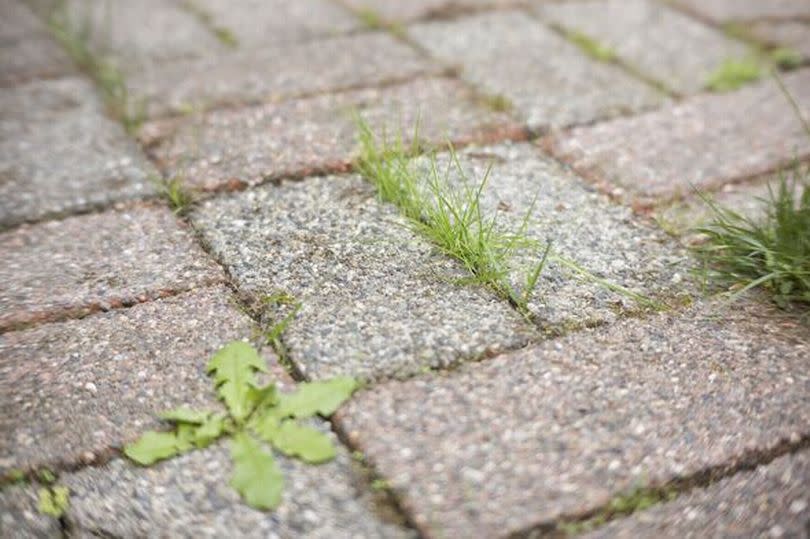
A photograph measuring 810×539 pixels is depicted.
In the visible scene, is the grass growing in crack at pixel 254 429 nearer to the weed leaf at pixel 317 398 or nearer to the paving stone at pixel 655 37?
the weed leaf at pixel 317 398

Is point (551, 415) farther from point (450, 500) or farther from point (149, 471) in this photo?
point (149, 471)

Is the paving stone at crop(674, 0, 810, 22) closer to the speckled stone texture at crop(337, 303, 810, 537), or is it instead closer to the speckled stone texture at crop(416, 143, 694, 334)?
the speckled stone texture at crop(416, 143, 694, 334)

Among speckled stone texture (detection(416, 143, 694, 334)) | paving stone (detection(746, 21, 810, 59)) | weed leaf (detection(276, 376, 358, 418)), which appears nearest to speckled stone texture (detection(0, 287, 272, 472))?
weed leaf (detection(276, 376, 358, 418))

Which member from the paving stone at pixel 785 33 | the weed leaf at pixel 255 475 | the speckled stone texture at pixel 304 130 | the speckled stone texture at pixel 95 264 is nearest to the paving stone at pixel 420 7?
the speckled stone texture at pixel 304 130

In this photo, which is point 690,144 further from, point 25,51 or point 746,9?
point 25,51

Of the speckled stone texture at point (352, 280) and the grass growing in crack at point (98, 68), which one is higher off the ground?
the grass growing in crack at point (98, 68)

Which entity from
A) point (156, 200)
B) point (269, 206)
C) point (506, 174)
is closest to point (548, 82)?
point (506, 174)

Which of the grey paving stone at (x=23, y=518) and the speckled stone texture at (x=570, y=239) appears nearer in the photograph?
the grey paving stone at (x=23, y=518)

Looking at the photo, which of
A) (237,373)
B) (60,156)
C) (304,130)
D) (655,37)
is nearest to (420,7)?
(655,37)
